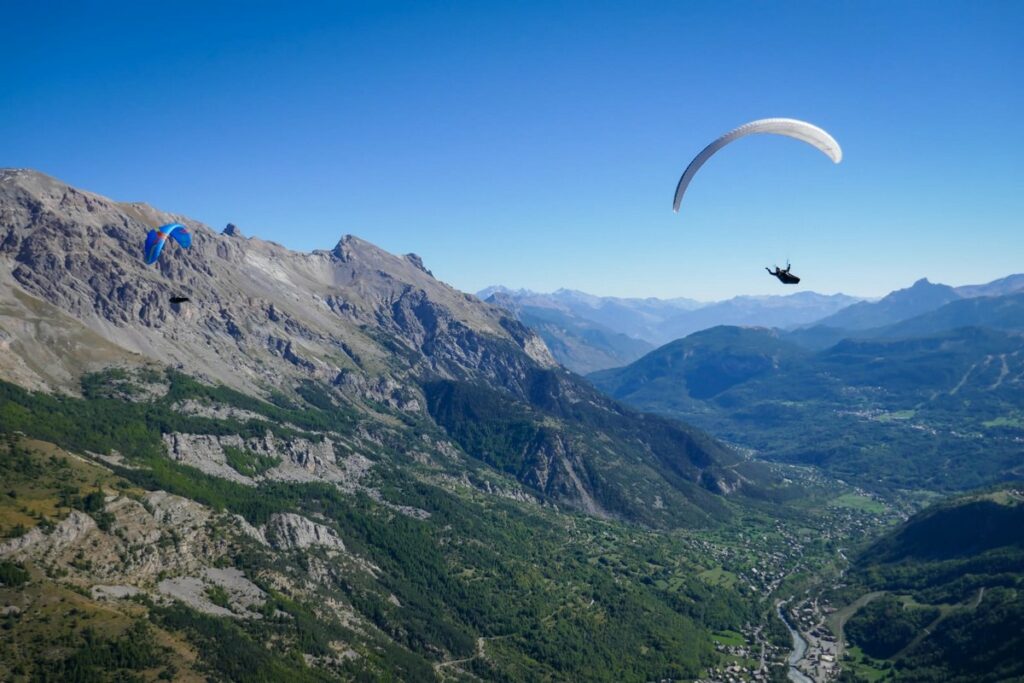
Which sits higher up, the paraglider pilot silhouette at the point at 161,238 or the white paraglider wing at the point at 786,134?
the white paraglider wing at the point at 786,134

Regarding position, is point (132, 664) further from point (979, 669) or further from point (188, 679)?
point (979, 669)

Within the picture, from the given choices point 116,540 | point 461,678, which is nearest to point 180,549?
point 116,540

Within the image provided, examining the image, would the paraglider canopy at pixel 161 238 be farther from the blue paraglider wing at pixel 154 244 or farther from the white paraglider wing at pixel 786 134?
the white paraglider wing at pixel 786 134

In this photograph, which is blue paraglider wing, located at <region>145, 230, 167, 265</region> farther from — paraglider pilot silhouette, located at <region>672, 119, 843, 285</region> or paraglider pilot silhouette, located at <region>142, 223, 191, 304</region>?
paraglider pilot silhouette, located at <region>672, 119, 843, 285</region>

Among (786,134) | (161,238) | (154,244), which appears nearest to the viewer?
(786,134)

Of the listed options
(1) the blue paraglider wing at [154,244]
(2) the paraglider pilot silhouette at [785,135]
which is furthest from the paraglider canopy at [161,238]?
(2) the paraglider pilot silhouette at [785,135]

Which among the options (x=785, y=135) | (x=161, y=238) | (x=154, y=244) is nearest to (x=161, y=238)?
(x=161, y=238)

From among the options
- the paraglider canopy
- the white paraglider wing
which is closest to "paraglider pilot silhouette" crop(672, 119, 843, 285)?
the white paraglider wing

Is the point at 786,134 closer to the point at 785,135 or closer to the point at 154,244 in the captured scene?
the point at 785,135
